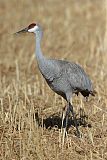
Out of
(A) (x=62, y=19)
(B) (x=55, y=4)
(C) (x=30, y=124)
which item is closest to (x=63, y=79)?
(C) (x=30, y=124)

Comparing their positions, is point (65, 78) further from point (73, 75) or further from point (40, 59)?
point (40, 59)

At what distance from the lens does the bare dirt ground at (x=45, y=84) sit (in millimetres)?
6816

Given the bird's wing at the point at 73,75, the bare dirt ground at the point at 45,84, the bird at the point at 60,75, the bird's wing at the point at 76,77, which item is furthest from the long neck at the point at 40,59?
the bare dirt ground at the point at 45,84

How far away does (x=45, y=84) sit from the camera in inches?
377

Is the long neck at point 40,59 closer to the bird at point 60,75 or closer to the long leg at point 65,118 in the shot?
the bird at point 60,75

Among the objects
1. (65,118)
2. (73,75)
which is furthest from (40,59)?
(65,118)

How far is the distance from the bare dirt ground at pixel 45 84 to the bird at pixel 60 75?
441 millimetres

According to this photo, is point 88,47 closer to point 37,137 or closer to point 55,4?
point 55,4

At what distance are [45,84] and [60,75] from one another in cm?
244

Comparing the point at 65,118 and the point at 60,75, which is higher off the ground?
the point at 60,75

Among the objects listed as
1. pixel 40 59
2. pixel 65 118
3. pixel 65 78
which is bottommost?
pixel 65 118

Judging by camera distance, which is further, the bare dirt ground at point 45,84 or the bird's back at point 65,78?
the bird's back at point 65,78

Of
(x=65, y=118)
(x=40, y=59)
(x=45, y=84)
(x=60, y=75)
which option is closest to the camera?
(x=40, y=59)

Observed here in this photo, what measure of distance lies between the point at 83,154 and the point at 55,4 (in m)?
9.16
